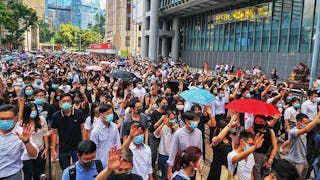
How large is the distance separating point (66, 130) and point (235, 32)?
2795cm

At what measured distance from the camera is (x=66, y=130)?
18.0 ft

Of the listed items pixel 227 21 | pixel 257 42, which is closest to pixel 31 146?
pixel 257 42

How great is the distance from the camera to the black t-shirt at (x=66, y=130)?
215 inches

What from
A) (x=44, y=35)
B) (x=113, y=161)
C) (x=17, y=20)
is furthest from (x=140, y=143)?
(x=44, y=35)

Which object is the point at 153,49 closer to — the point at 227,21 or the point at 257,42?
the point at 227,21

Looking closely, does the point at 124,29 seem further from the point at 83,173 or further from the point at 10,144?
the point at 83,173

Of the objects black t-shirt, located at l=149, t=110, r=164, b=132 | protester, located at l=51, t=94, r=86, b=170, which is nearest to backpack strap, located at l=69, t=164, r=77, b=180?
protester, located at l=51, t=94, r=86, b=170

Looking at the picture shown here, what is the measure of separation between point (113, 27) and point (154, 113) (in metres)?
80.3

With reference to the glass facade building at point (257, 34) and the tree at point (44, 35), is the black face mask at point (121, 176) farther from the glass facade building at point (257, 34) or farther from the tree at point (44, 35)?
the tree at point (44, 35)

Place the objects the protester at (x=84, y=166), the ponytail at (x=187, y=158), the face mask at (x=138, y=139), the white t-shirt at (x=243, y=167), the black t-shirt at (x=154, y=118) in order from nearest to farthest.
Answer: the protester at (x=84, y=166) < the ponytail at (x=187, y=158) < the white t-shirt at (x=243, y=167) < the face mask at (x=138, y=139) < the black t-shirt at (x=154, y=118)

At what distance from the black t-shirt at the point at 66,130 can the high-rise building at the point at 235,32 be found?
63.1ft

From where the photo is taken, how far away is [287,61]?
931 inches

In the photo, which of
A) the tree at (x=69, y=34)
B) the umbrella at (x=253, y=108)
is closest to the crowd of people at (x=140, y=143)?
the umbrella at (x=253, y=108)

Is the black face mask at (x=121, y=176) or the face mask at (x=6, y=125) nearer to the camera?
the black face mask at (x=121, y=176)
